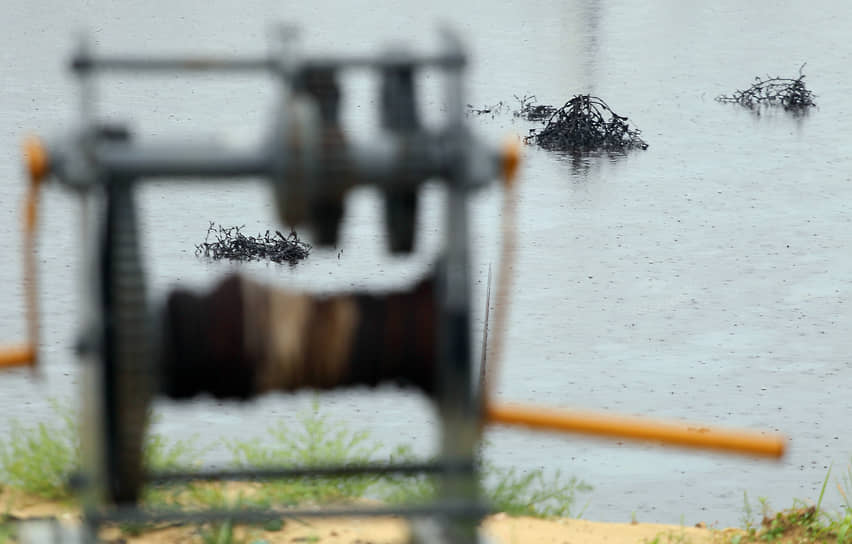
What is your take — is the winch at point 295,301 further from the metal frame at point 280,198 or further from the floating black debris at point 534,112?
the floating black debris at point 534,112

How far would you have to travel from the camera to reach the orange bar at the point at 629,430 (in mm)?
4293

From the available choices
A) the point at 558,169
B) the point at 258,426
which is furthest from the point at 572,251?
the point at 258,426

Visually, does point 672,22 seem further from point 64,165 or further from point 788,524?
point 64,165

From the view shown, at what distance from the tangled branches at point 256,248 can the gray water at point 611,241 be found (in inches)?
7.9

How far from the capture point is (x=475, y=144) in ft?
13.0

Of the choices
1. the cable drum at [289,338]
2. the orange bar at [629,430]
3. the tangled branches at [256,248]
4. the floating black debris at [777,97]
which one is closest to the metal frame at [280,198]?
the cable drum at [289,338]

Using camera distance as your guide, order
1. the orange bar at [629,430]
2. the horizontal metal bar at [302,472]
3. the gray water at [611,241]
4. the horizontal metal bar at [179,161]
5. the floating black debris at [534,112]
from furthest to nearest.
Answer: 1. the floating black debris at [534,112]
2. the gray water at [611,241]
3. the orange bar at [629,430]
4. the horizontal metal bar at [302,472]
5. the horizontal metal bar at [179,161]

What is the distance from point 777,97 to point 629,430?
25.3 metres

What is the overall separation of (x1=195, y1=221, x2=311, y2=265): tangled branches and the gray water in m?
0.20

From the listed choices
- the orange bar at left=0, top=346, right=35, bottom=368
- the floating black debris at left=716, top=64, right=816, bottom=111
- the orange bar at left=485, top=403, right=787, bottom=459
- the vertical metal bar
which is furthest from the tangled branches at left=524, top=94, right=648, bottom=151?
the vertical metal bar

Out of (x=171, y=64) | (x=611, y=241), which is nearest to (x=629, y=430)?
(x=171, y=64)

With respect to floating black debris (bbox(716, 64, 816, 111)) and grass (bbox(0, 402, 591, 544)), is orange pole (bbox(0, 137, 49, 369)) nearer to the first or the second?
grass (bbox(0, 402, 591, 544))

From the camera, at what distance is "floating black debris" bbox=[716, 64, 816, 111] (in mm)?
27969

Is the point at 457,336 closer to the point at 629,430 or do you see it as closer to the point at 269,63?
the point at 629,430
